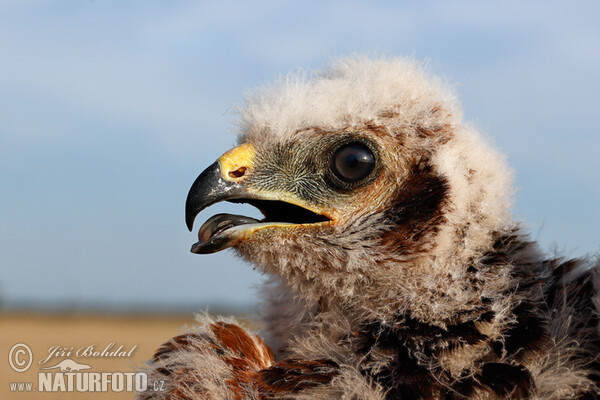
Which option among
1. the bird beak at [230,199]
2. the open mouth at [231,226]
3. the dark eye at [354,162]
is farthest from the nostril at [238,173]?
the dark eye at [354,162]

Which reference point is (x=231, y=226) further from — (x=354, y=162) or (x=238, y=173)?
(x=354, y=162)

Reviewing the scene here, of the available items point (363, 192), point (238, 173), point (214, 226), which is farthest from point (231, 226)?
point (363, 192)

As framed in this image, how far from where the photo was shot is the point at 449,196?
11.3 ft

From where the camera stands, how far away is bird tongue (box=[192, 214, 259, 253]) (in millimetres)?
3592

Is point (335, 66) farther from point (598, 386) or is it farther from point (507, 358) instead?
point (598, 386)

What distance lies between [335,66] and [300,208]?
1110 mm

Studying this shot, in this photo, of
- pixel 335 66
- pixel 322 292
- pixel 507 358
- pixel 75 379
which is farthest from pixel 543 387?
pixel 75 379

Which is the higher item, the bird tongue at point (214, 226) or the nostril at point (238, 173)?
the nostril at point (238, 173)

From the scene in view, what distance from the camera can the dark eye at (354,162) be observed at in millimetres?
3656

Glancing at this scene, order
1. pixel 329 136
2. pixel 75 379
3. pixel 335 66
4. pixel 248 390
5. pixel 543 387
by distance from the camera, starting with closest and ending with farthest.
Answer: pixel 543 387, pixel 248 390, pixel 329 136, pixel 335 66, pixel 75 379

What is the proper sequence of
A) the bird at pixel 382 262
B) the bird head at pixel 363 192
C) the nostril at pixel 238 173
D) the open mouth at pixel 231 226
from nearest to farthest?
the bird at pixel 382 262
the bird head at pixel 363 192
the open mouth at pixel 231 226
the nostril at pixel 238 173

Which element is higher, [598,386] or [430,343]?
[430,343]

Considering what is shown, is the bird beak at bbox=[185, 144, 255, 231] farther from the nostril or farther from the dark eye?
the dark eye

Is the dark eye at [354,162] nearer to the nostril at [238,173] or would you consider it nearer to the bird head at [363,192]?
the bird head at [363,192]
